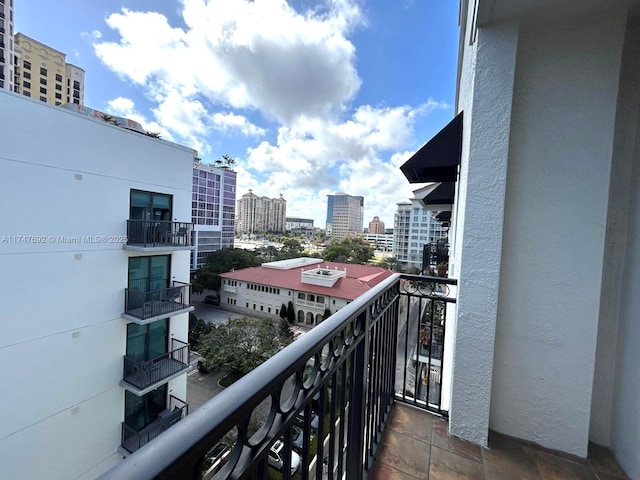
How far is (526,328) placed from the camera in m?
1.52

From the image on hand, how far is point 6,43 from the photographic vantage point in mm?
23406

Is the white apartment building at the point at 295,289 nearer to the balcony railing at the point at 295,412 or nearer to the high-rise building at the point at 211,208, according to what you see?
the high-rise building at the point at 211,208

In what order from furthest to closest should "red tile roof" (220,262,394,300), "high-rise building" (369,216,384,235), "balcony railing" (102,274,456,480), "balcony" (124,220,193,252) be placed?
1. "high-rise building" (369,216,384,235)
2. "red tile roof" (220,262,394,300)
3. "balcony" (124,220,193,252)
4. "balcony railing" (102,274,456,480)

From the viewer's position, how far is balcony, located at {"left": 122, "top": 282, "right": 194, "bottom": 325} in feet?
15.3

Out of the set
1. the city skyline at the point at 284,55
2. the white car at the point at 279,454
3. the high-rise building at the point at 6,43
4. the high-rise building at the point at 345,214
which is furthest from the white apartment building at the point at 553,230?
the high-rise building at the point at 345,214

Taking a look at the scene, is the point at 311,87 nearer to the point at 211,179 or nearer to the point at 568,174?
the point at 568,174

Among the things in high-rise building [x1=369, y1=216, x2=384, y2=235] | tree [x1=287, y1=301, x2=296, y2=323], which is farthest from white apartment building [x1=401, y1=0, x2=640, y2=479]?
high-rise building [x1=369, y1=216, x2=384, y2=235]

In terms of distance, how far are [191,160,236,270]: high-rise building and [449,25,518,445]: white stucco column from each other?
23.7 meters

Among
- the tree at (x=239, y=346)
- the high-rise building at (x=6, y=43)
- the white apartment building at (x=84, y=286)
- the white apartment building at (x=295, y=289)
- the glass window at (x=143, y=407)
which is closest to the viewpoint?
the white apartment building at (x=84, y=286)

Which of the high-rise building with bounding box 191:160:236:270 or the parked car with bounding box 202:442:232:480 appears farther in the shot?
the high-rise building with bounding box 191:160:236:270

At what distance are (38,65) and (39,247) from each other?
43.9m

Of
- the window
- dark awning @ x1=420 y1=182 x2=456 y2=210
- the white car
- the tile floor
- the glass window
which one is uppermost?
dark awning @ x1=420 y1=182 x2=456 y2=210

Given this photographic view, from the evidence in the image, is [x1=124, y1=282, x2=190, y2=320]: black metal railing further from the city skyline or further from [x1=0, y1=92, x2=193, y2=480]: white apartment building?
the city skyline

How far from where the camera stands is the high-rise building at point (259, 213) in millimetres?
56438
